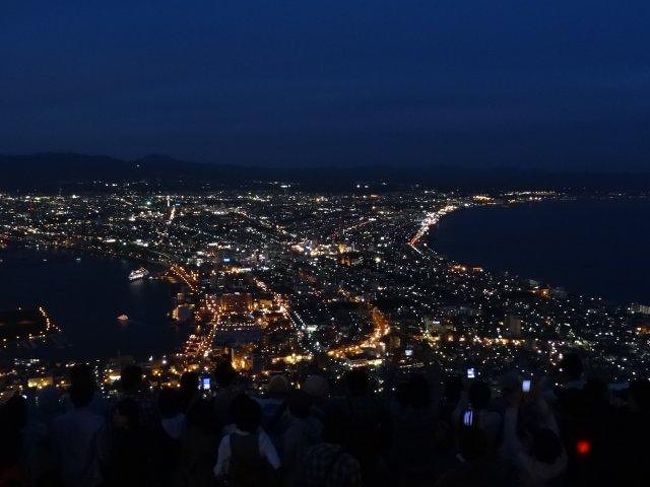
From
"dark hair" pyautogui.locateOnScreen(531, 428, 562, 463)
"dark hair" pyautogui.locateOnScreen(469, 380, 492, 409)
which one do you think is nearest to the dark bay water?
"dark hair" pyautogui.locateOnScreen(469, 380, 492, 409)

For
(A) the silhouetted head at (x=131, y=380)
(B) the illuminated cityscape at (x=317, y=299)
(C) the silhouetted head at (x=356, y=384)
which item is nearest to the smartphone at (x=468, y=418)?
(C) the silhouetted head at (x=356, y=384)

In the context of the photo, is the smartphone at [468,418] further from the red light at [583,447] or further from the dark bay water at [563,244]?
the dark bay water at [563,244]

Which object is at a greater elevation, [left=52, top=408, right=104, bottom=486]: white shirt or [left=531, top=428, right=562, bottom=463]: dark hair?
[left=531, top=428, right=562, bottom=463]: dark hair

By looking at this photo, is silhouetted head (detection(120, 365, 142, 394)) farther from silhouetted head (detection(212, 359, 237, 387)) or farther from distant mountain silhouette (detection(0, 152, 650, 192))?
distant mountain silhouette (detection(0, 152, 650, 192))

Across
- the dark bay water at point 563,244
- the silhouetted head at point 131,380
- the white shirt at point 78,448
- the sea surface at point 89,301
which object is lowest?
the dark bay water at point 563,244

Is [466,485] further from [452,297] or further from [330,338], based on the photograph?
[452,297]
